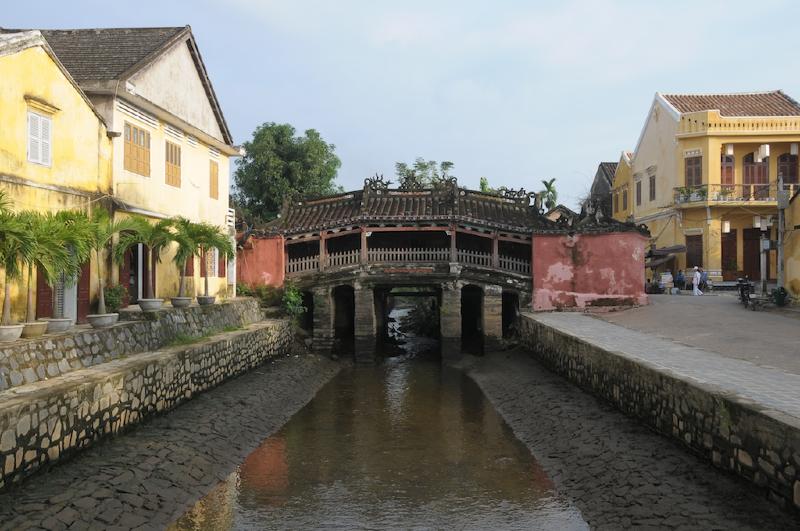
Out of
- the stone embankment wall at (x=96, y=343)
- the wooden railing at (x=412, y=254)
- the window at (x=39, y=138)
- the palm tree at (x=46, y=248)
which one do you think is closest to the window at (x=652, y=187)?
the wooden railing at (x=412, y=254)

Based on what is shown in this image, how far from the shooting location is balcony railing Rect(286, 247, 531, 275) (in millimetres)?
24812

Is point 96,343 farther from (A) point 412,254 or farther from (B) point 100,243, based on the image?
(A) point 412,254

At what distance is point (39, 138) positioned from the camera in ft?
43.6

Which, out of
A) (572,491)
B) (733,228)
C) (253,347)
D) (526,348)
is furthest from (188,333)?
(733,228)

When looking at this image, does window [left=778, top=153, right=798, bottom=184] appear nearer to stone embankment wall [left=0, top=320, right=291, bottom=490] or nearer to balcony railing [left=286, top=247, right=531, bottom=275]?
balcony railing [left=286, top=247, right=531, bottom=275]

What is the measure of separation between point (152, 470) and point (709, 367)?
9021mm

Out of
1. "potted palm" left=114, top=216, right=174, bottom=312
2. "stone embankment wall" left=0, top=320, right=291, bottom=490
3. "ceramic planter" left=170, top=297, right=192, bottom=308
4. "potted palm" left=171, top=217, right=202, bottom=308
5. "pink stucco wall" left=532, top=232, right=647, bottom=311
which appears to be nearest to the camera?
"stone embankment wall" left=0, top=320, right=291, bottom=490

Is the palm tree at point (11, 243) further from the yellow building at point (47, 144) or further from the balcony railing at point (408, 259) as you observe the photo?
the balcony railing at point (408, 259)

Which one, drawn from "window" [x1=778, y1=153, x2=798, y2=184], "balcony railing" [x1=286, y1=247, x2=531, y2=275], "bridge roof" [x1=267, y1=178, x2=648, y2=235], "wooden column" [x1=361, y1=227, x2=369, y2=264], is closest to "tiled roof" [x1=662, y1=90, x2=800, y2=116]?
"window" [x1=778, y1=153, x2=798, y2=184]

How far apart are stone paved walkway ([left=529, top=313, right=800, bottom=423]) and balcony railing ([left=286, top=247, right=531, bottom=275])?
709 cm

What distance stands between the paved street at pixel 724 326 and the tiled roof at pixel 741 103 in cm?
1128

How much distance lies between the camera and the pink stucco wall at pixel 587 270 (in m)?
24.0

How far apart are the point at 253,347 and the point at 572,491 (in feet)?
38.1

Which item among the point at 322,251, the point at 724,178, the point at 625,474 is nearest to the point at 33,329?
the point at 625,474
